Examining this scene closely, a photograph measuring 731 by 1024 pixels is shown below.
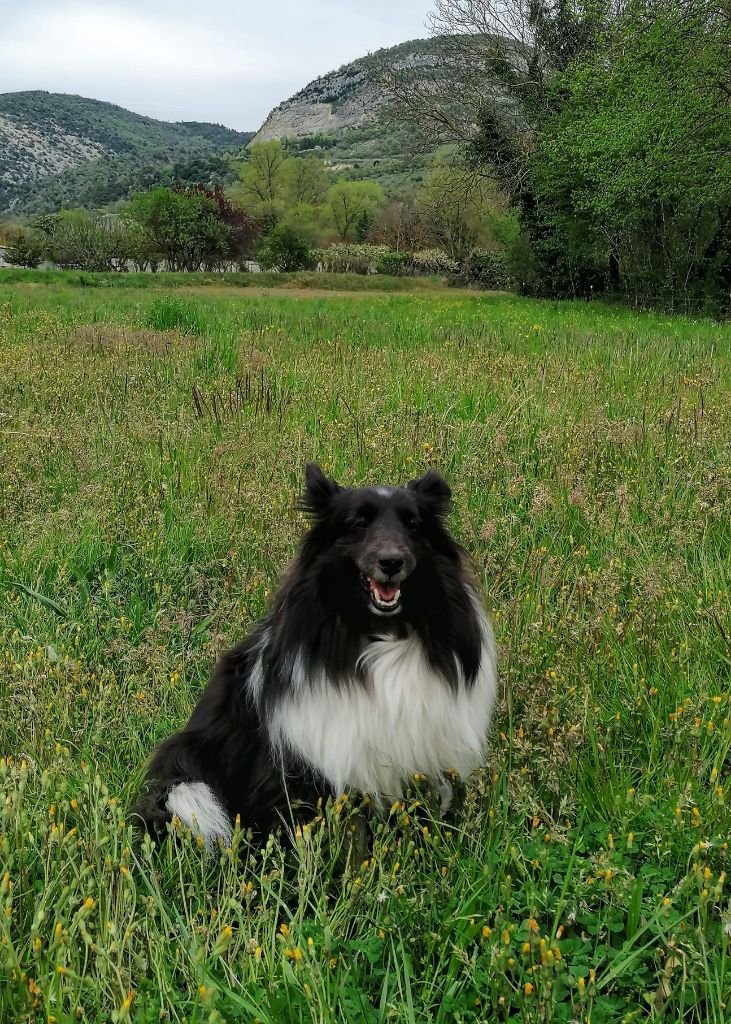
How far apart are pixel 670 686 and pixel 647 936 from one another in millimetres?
939

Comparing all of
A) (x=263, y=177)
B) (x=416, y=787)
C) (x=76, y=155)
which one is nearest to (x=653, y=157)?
(x=416, y=787)

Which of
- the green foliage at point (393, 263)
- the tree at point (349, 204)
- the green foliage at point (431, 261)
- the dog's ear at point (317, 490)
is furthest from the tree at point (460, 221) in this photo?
the dog's ear at point (317, 490)

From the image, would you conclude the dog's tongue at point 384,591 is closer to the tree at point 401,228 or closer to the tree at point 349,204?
the tree at point 401,228

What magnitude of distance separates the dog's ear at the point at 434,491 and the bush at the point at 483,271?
3902 cm

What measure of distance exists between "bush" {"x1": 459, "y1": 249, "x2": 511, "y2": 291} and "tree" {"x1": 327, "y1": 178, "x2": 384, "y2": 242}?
29.4m

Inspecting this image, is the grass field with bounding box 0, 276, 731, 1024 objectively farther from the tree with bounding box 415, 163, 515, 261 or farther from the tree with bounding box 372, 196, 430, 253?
the tree with bounding box 372, 196, 430, 253

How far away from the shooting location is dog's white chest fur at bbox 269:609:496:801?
2238mm

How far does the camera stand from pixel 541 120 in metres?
25.9

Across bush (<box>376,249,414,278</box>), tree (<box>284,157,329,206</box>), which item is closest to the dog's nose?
bush (<box>376,249,414,278</box>)

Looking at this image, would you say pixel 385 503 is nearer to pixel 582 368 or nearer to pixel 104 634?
pixel 104 634

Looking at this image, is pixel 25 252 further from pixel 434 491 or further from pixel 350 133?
pixel 350 133

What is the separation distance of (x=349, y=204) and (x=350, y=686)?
76.5 metres

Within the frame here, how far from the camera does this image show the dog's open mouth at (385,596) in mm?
2174

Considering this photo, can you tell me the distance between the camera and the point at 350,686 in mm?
2246
